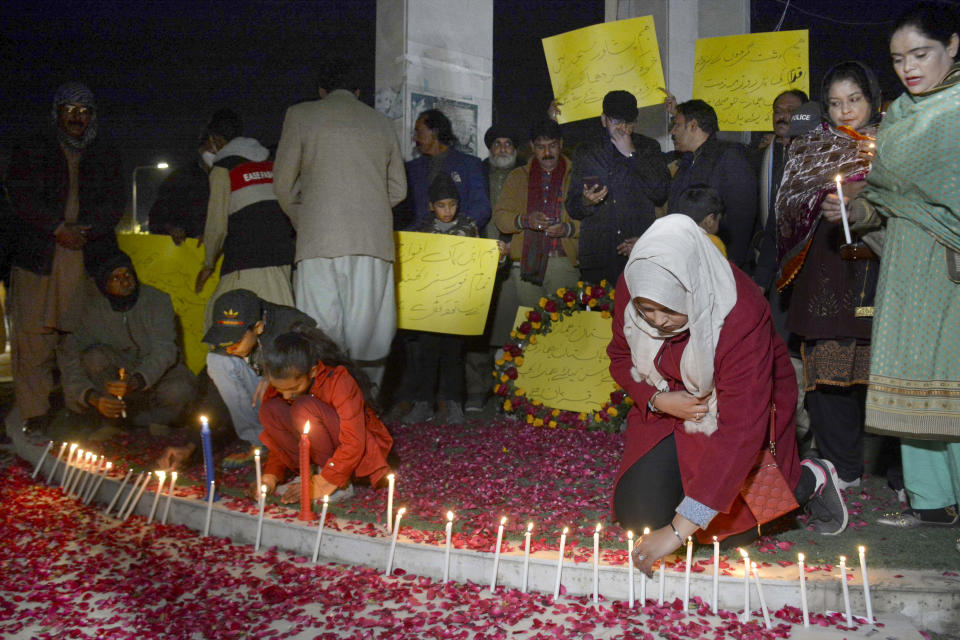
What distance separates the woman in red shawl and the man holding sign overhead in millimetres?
2204

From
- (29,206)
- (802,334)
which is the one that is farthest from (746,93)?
(29,206)

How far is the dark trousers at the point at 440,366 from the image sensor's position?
6.01 metres

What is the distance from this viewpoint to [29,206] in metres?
5.57

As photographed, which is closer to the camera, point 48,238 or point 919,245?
point 919,245

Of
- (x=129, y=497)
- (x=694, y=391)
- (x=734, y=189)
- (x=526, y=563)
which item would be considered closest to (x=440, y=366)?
(x=734, y=189)

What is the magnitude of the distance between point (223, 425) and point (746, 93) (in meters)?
4.32

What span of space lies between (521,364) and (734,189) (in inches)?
77.4

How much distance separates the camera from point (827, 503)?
350 centimetres

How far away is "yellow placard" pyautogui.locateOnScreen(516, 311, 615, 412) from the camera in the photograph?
5719 mm

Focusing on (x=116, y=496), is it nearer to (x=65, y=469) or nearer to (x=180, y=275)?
(x=65, y=469)

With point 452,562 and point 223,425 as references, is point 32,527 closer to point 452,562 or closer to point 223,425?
point 223,425

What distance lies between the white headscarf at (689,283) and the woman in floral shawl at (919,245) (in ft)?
2.27

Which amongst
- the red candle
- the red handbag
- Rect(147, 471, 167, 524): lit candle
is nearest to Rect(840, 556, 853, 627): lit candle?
the red handbag

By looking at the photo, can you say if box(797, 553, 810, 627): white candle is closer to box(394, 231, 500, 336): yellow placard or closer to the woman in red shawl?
the woman in red shawl
